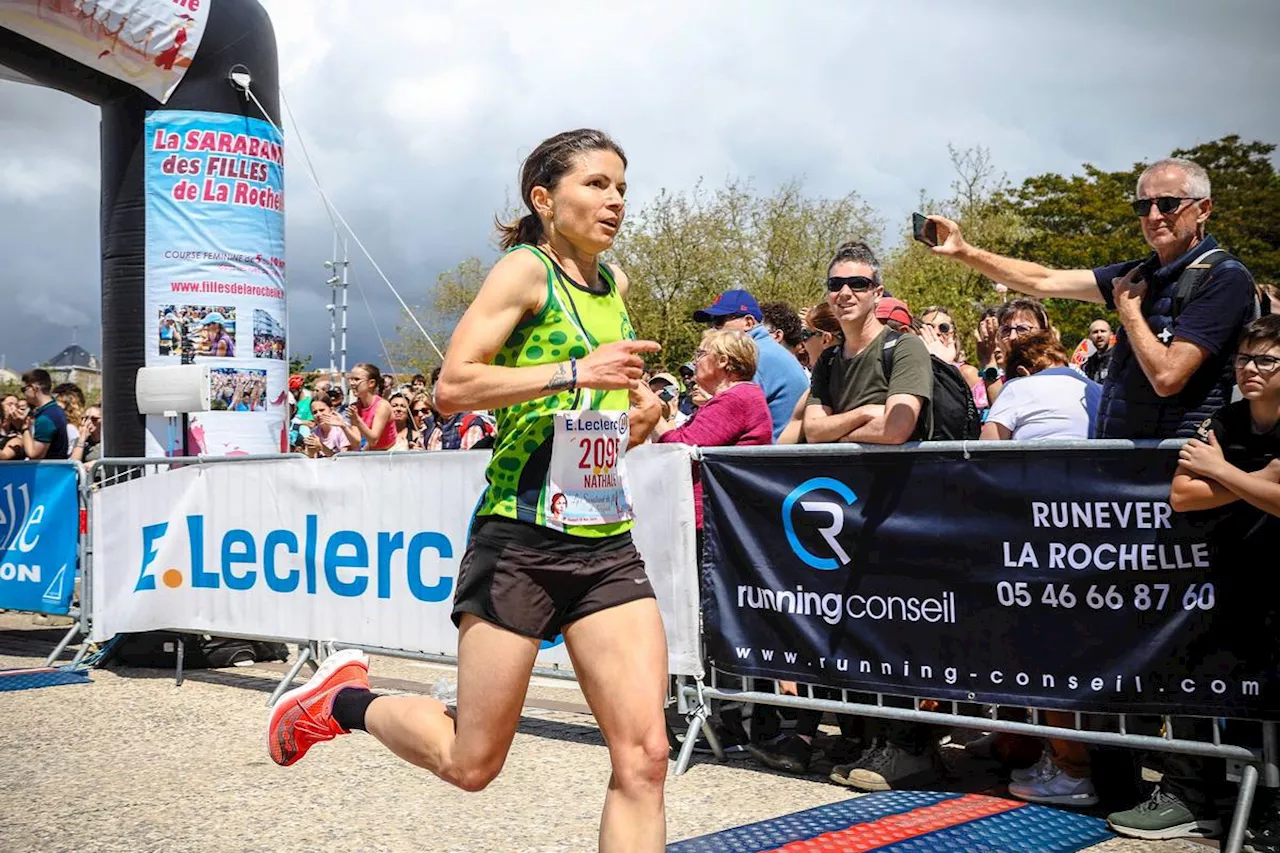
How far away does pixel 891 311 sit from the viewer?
19.3 ft

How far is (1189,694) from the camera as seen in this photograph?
175 inches

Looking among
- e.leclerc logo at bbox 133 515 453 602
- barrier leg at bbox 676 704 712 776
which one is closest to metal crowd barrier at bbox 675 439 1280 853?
barrier leg at bbox 676 704 712 776

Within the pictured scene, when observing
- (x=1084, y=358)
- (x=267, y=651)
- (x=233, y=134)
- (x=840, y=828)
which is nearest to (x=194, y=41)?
(x=233, y=134)

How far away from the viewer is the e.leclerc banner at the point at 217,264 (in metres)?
9.15

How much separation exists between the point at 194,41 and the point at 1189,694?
8245 mm

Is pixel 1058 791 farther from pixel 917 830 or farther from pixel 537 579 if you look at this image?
pixel 537 579

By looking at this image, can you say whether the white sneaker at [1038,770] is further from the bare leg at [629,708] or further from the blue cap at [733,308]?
the blue cap at [733,308]

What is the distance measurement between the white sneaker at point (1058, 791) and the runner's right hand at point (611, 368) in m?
2.94

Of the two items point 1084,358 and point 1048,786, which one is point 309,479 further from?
point 1084,358

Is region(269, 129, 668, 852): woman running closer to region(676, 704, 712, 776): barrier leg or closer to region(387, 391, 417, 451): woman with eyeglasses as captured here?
region(676, 704, 712, 776): barrier leg

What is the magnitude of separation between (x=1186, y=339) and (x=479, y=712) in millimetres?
2875

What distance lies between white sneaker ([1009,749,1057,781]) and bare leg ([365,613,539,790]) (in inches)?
106

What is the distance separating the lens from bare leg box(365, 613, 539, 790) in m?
3.12

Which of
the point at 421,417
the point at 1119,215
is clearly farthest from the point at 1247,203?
the point at 421,417
